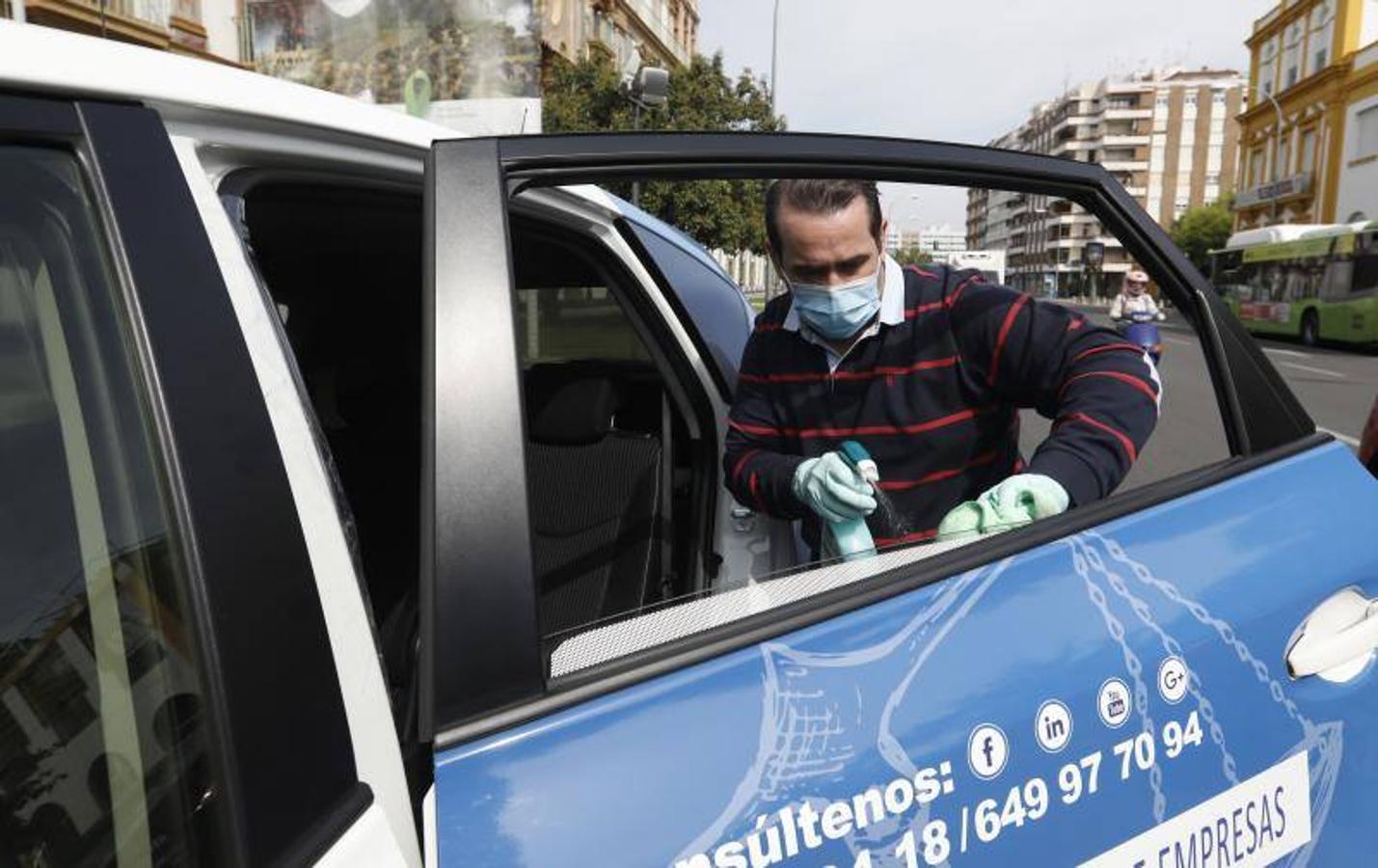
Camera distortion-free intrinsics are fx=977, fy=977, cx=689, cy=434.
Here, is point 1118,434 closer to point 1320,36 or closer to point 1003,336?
point 1003,336

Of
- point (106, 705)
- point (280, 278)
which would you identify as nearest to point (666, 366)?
point (280, 278)

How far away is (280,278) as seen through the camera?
2068 millimetres

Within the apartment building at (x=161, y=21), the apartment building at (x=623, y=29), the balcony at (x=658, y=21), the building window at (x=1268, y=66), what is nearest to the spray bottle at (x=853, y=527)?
the apartment building at (x=161, y=21)

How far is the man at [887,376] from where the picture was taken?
1608mm

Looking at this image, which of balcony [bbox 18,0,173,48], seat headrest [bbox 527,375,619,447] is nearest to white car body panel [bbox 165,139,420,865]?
seat headrest [bbox 527,375,619,447]

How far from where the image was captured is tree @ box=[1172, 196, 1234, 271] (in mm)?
56344

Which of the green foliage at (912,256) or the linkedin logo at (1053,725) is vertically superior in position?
the green foliage at (912,256)

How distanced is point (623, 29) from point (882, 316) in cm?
3611

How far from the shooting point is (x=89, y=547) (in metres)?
0.76

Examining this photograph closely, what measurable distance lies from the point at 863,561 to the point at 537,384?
4.68ft

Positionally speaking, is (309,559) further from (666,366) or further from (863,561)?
(666,366)

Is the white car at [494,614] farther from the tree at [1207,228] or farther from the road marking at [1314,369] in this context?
the tree at [1207,228]

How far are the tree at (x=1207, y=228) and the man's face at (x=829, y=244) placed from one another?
59682mm

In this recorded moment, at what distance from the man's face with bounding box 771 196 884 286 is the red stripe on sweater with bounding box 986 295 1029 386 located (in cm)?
25
